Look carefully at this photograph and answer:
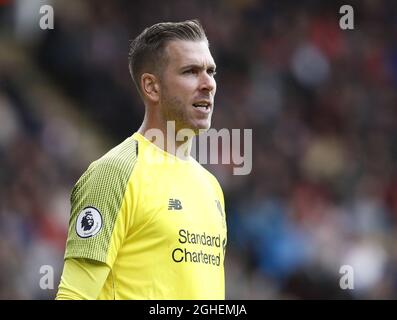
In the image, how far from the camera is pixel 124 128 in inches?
408

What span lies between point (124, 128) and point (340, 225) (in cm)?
245

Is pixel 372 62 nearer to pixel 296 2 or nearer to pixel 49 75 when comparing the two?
pixel 296 2

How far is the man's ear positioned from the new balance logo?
19.4 inches

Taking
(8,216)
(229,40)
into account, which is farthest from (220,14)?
(8,216)

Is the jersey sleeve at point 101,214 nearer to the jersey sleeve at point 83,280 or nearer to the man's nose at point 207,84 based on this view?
the jersey sleeve at point 83,280

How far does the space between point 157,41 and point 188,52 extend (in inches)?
6.3

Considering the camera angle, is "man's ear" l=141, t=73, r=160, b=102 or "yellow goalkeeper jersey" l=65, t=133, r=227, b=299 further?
"man's ear" l=141, t=73, r=160, b=102

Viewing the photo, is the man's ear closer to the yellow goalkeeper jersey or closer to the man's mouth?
the man's mouth

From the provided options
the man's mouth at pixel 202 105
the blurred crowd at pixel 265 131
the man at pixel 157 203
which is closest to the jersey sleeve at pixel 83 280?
the man at pixel 157 203

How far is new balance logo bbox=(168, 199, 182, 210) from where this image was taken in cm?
403

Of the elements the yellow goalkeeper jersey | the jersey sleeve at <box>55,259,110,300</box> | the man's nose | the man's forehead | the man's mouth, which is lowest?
the jersey sleeve at <box>55,259,110,300</box>

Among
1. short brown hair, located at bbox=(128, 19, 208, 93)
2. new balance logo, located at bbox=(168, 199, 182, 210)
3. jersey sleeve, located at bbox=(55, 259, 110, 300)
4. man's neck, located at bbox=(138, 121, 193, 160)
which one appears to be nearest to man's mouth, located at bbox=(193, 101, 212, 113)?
man's neck, located at bbox=(138, 121, 193, 160)

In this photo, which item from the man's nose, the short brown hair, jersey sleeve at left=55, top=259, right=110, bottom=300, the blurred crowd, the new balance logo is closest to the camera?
jersey sleeve at left=55, top=259, right=110, bottom=300

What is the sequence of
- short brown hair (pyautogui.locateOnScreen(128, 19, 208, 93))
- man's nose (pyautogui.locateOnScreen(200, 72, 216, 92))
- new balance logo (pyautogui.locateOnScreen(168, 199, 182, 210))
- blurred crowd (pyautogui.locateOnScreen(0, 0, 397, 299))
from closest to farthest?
new balance logo (pyautogui.locateOnScreen(168, 199, 182, 210)) → man's nose (pyautogui.locateOnScreen(200, 72, 216, 92)) → short brown hair (pyautogui.locateOnScreen(128, 19, 208, 93)) → blurred crowd (pyautogui.locateOnScreen(0, 0, 397, 299))
